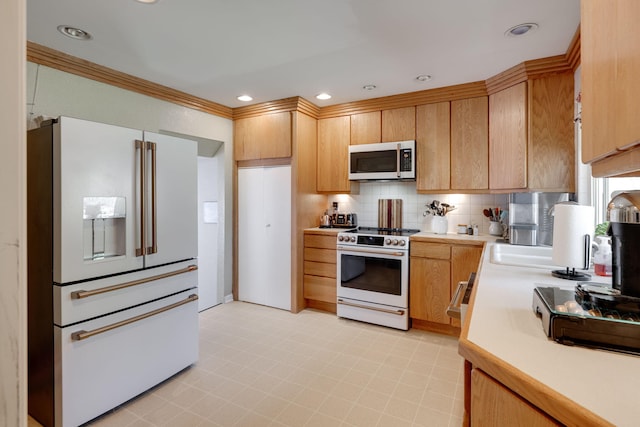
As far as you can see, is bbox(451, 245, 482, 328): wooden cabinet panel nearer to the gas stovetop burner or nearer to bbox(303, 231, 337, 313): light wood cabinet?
the gas stovetop burner

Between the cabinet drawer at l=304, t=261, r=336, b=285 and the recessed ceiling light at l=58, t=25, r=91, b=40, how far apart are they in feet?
9.01

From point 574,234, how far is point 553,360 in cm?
98

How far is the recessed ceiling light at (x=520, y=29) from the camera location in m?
2.00

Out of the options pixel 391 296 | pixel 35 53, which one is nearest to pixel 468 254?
pixel 391 296

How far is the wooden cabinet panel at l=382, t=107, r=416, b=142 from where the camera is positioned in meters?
3.34

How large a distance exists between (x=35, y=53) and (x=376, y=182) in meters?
3.21

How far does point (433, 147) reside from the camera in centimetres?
326

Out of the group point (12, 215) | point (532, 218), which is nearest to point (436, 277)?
point (532, 218)

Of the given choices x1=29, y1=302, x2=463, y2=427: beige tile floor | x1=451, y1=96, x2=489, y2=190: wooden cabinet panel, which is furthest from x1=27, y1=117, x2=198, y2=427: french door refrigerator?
x1=451, y1=96, x2=489, y2=190: wooden cabinet panel

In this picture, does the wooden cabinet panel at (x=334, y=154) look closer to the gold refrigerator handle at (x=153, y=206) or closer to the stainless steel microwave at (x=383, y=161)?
the stainless steel microwave at (x=383, y=161)

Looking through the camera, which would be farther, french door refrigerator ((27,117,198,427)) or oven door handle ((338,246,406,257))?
oven door handle ((338,246,406,257))

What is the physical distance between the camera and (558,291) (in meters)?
1.06

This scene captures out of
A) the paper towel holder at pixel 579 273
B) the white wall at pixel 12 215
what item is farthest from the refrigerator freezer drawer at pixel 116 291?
the paper towel holder at pixel 579 273

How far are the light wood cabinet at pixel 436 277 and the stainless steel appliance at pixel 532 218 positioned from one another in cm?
34
